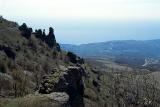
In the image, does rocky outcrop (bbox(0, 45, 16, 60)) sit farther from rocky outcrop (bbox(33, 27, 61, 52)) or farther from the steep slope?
rocky outcrop (bbox(33, 27, 61, 52))

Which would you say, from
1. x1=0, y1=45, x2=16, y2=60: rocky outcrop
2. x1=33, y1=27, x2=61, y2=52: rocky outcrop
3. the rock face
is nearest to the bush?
x1=0, y1=45, x2=16, y2=60: rocky outcrop

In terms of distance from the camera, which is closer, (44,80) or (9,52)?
(44,80)

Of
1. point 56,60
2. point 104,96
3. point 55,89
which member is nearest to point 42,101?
point 55,89

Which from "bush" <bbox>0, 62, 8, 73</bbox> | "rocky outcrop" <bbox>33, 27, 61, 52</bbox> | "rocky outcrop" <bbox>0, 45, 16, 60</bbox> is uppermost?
"rocky outcrop" <bbox>33, 27, 61, 52</bbox>

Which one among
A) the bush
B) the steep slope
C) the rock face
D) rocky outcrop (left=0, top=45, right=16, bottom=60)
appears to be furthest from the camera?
rocky outcrop (left=0, top=45, right=16, bottom=60)

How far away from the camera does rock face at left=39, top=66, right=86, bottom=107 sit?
39.1 m

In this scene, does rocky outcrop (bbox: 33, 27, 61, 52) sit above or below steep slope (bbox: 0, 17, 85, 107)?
above

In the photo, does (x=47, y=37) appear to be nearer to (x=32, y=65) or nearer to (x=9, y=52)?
(x=9, y=52)

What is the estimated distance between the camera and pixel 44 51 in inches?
5438

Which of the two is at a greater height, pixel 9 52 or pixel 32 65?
pixel 9 52

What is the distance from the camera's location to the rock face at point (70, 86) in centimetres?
3906

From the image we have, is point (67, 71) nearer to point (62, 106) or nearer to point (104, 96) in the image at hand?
point (62, 106)

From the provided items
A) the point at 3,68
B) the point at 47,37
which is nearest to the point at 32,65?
the point at 3,68

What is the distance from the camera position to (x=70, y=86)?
145ft
